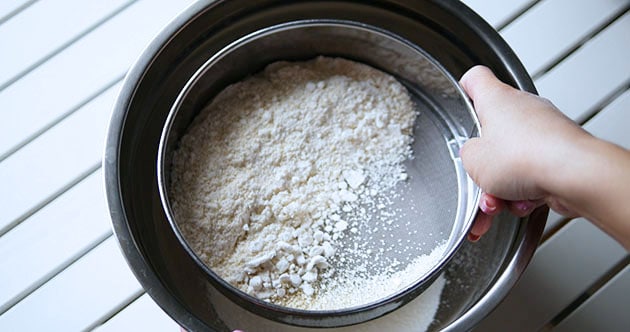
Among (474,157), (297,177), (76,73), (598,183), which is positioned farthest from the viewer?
(76,73)

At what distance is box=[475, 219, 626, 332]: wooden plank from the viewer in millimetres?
780

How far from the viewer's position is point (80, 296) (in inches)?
30.4

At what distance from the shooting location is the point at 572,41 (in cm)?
91

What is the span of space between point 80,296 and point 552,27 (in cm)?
76

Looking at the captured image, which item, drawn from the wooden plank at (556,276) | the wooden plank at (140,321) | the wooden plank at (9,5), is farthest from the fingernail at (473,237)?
the wooden plank at (9,5)

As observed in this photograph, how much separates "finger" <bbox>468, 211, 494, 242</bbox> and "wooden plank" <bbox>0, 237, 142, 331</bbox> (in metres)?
0.41

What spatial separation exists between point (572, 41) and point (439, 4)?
26 centimetres

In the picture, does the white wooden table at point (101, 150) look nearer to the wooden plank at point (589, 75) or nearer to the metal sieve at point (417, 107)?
the wooden plank at point (589, 75)

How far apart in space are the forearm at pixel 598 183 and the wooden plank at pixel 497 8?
397 millimetres

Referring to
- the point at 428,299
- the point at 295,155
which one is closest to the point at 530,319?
the point at 428,299

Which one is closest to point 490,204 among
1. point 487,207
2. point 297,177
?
point 487,207

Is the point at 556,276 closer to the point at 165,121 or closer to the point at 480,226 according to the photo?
the point at 480,226

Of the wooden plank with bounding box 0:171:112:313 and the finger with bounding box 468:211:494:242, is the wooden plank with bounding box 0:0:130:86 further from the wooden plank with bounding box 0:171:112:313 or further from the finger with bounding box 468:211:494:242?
the finger with bounding box 468:211:494:242

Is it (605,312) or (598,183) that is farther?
(605,312)
